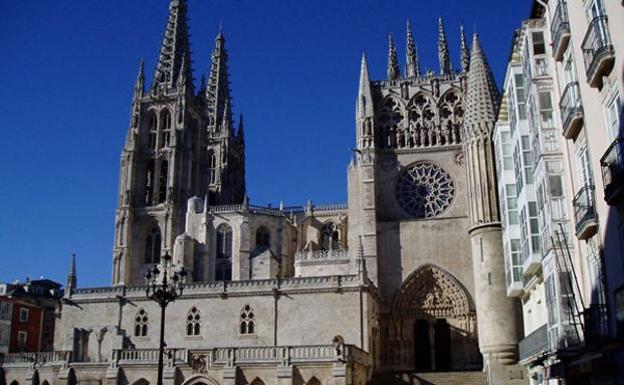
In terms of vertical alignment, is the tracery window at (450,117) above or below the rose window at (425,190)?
above

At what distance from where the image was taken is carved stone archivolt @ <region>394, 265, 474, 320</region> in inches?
1663

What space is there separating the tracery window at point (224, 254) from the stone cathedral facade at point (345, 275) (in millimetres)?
156

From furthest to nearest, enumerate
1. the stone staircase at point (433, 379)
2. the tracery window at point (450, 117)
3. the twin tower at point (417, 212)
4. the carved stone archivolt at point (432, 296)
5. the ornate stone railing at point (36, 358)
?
1. the tracery window at point (450, 117)
2. the carved stone archivolt at point (432, 296)
3. the ornate stone railing at point (36, 358)
4. the stone staircase at point (433, 379)
5. the twin tower at point (417, 212)

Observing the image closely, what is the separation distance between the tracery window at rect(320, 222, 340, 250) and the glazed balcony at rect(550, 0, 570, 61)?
34992 mm

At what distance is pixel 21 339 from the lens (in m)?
55.8

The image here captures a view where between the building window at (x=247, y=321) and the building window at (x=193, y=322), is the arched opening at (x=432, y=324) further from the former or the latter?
the building window at (x=193, y=322)

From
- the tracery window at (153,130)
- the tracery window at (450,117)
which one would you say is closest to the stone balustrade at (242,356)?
the tracery window at (450,117)

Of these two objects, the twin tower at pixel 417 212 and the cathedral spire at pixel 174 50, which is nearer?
the twin tower at pixel 417 212

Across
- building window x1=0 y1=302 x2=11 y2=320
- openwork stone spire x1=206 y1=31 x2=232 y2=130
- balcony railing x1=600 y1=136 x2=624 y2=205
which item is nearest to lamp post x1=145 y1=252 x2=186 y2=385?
balcony railing x1=600 y1=136 x2=624 y2=205

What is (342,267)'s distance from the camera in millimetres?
45000

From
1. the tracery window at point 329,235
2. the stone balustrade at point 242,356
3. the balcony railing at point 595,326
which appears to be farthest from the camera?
the tracery window at point 329,235

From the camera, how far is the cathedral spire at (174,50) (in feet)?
212

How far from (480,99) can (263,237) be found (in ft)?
69.9

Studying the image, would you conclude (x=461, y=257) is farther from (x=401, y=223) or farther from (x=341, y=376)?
(x=341, y=376)
